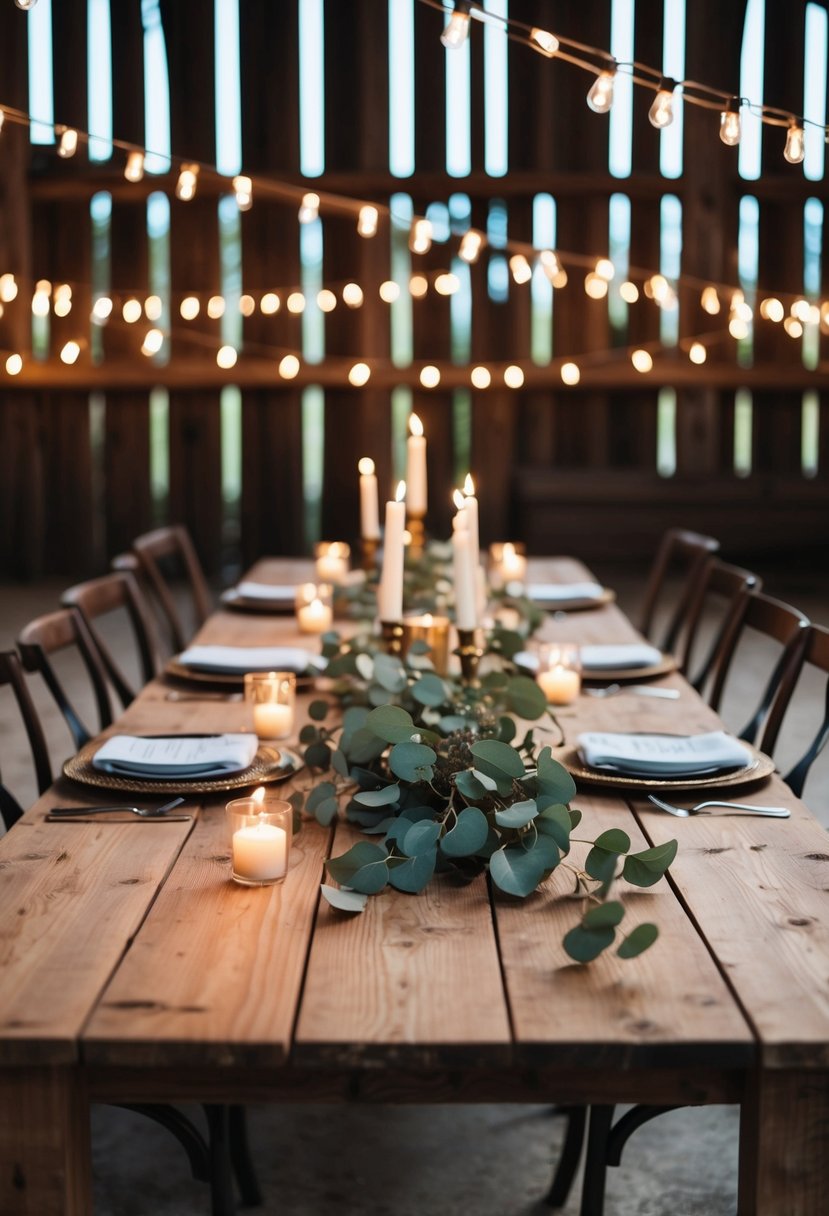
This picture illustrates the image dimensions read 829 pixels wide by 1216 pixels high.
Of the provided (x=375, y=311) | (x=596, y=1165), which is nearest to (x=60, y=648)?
(x=596, y=1165)

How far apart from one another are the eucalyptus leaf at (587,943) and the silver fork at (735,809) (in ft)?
1.84

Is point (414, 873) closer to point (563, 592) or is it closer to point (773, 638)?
point (773, 638)

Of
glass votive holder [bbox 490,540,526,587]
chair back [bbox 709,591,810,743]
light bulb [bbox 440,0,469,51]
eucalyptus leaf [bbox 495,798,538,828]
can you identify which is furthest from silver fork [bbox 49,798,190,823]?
glass votive holder [bbox 490,540,526,587]

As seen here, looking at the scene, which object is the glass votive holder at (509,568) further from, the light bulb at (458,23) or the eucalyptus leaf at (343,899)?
the eucalyptus leaf at (343,899)

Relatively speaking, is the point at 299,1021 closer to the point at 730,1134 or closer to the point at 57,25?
the point at 730,1134

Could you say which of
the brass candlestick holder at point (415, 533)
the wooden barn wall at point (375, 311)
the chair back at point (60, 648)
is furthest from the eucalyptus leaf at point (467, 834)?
the wooden barn wall at point (375, 311)

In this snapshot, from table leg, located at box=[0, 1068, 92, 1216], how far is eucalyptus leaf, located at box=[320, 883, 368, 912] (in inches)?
13.8

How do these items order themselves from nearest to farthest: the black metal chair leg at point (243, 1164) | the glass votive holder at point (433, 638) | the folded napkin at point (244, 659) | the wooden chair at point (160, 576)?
the black metal chair leg at point (243, 1164) → the glass votive holder at point (433, 638) → the folded napkin at point (244, 659) → the wooden chair at point (160, 576)

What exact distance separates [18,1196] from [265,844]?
18.9 inches

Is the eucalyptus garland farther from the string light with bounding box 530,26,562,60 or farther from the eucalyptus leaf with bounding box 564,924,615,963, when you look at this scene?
the string light with bounding box 530,26,562,60

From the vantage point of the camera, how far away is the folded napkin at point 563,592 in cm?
377

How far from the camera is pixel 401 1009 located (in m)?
1.24

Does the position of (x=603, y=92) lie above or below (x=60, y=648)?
above

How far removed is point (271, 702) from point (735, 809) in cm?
79
